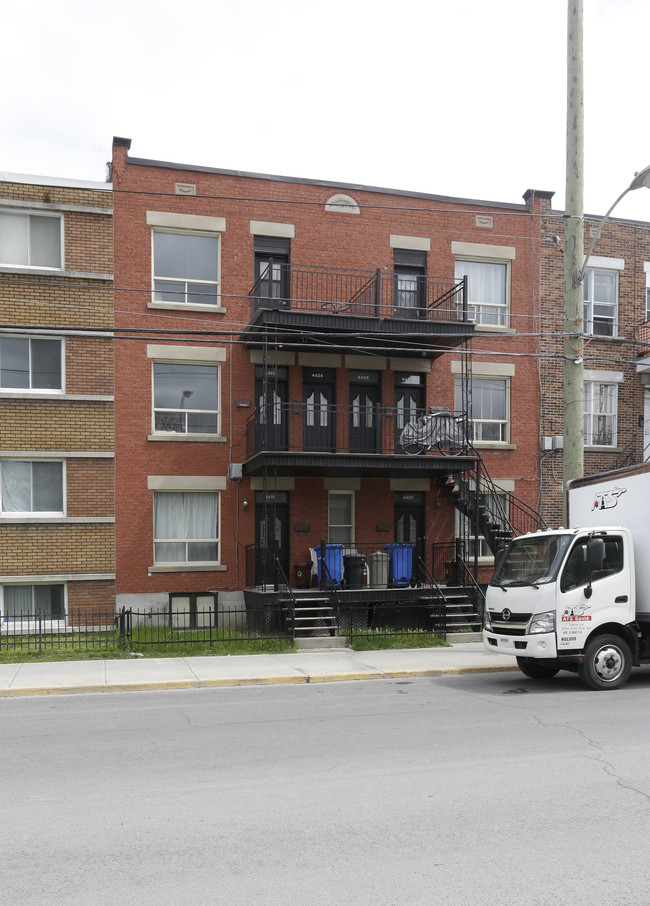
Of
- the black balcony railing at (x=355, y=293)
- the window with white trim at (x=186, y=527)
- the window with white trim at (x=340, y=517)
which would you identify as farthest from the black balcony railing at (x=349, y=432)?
the black balcony railing at (x=355, y=293)

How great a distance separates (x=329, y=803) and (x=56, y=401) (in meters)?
14.5

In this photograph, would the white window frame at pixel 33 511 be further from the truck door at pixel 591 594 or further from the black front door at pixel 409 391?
the truck door at pixel 591 594

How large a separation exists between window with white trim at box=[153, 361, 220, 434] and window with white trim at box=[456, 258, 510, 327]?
697 cm

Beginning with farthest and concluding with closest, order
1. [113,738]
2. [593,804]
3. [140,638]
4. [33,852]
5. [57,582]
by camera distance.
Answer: [57,582] → [140,638] → [113,738] → [593,804] → [33,852]

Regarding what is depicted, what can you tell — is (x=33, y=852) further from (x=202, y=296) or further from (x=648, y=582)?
(x=202, y=296)

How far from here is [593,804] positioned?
21.5ft

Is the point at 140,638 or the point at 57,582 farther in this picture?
the point at 57,582

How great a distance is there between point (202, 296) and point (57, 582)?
7441mm

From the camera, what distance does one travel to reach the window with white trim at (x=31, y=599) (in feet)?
62.3

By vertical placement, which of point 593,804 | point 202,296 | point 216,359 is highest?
point 202,296

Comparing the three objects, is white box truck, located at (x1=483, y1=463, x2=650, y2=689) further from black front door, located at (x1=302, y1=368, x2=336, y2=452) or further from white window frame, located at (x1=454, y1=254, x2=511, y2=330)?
white window frame, located at (x1=454, y1=254, x2=511, y2=330)

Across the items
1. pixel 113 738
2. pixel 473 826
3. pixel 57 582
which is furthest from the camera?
pixel 57 582

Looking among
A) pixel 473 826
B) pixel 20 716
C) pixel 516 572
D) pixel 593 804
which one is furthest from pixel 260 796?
pixel 516 572

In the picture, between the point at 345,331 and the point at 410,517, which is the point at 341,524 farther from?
the point at 345,331
